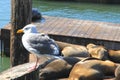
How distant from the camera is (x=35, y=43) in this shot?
5262mm

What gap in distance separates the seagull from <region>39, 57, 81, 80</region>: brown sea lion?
0.65 meters

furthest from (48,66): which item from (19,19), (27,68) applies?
(27,68)

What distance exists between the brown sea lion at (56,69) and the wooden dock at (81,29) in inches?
100

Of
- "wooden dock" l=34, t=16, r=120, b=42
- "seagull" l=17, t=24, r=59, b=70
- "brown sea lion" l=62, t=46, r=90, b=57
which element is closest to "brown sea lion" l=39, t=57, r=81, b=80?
"seagull" l=17, t=24, r=59, b=70

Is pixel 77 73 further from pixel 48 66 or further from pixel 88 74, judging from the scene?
pixel 48 66

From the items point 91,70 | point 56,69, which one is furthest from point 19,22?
point 91,70

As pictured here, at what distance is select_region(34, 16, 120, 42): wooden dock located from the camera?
28.6 ft

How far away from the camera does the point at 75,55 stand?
23.0 feet

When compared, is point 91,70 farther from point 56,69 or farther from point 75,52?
point 75,52

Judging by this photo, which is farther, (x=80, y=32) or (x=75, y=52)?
(x=80, y=32)

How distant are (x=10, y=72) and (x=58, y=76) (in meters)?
1.93

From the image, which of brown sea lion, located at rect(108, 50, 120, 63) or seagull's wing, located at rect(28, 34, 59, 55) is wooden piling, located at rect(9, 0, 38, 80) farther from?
brown sea lion, located at rect(108, 50, 120, 63)

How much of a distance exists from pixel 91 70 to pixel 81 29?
363cm

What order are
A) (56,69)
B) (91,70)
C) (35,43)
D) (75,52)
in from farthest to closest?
(75,52)
(56,69)
(91,70)
(35,43)
